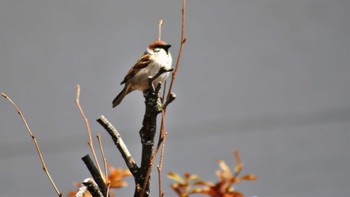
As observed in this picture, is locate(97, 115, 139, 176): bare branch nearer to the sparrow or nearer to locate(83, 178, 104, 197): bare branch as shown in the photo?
locate(83, 178, 104, 197): bare branch

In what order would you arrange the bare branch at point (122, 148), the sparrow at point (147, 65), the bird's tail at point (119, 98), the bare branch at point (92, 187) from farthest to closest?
the bird's tail at point (119, 98)
the sparrow at point (147, 65)
the bare branch at point (122, 148)
the bare branch at point (92, 187)

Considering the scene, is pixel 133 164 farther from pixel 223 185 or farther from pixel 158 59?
pixel 158 59

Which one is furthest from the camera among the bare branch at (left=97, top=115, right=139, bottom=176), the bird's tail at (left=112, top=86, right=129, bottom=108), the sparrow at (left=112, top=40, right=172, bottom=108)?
the bird's tail at (left=112, top=86, right=129, bottom=108)

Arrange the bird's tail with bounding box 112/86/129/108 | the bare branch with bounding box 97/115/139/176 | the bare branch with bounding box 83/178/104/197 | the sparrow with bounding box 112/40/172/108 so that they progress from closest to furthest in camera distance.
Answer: the bare branch with bounding box 83/178/104/197 → the bare branch with bounding box 97/115/139/176 → the sparrow with bounding box 112/40/172/108 → the bird's tail with bounding box 112/86/129/108

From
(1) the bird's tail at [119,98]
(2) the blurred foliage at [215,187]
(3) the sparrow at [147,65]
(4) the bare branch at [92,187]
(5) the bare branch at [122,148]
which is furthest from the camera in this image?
(1) the bird's tail at [119,98]

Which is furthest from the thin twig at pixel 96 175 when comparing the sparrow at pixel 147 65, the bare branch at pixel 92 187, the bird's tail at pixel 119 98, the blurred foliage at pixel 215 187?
the bird's tail at pixel 119 98

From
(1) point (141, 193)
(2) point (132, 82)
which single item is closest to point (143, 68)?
(2) point (132, 82)

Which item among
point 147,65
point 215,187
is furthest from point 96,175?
point 147,65

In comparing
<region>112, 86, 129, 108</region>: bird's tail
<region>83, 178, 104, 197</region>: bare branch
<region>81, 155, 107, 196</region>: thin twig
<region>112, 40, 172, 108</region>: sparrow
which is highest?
<region>112, 40, 172, 108</region>: sparrow

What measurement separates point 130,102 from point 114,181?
2.34 m

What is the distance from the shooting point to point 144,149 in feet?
4.05

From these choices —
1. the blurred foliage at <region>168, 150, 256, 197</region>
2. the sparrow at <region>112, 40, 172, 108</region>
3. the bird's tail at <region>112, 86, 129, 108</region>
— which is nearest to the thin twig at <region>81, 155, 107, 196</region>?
the blurred foliage at <region>168, 150, 256, 197</region>

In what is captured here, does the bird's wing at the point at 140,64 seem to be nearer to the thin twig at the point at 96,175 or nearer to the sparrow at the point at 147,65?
the sparrow at the point at 147,65

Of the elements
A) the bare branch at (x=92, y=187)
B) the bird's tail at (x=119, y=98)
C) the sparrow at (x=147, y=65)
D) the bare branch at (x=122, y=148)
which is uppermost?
the sparrow at (x=147, y=65)
